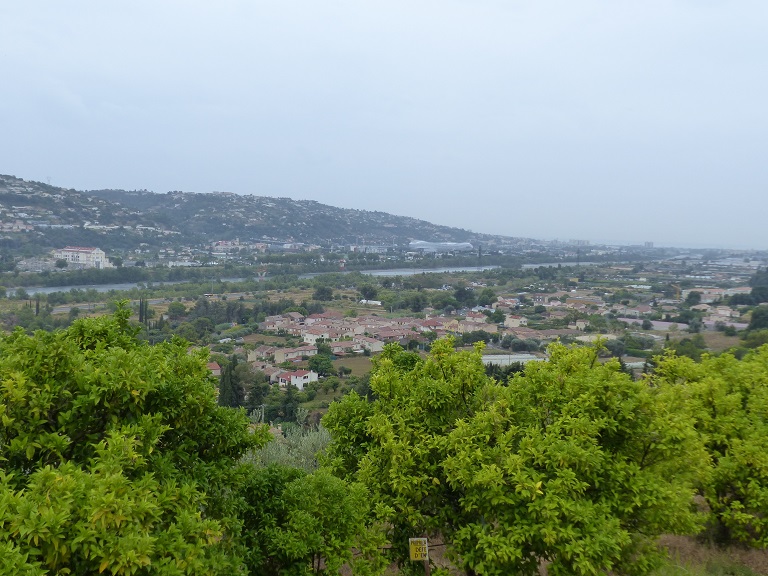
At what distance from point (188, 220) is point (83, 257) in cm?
3777

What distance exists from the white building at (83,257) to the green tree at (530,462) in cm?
5810

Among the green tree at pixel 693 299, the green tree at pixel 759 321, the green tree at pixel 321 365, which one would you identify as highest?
the green tree at pixel 759 321

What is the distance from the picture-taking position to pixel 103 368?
3.44 meters

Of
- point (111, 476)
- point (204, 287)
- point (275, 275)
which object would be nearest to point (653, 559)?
point (111, 476)

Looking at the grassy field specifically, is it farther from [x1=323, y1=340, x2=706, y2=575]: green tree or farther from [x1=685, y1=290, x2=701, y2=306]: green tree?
[x1=685, y1=290, x2=701, y2=306]: green tree

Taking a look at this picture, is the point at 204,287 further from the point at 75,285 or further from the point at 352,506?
the point at 352,506

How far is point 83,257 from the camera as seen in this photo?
188 ft

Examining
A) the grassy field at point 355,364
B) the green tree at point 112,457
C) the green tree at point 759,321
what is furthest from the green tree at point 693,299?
the green tree at point 112,457

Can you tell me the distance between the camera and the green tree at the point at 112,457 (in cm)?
275

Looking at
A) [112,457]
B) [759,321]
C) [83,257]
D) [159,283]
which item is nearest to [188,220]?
[83,257]

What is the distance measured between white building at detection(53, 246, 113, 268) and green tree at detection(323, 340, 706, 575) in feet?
191

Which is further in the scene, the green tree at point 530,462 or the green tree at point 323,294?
the green tree at point 323,294

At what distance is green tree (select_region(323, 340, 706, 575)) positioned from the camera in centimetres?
443

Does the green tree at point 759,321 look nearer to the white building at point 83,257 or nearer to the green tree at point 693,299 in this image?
the green tree at point 693,299
